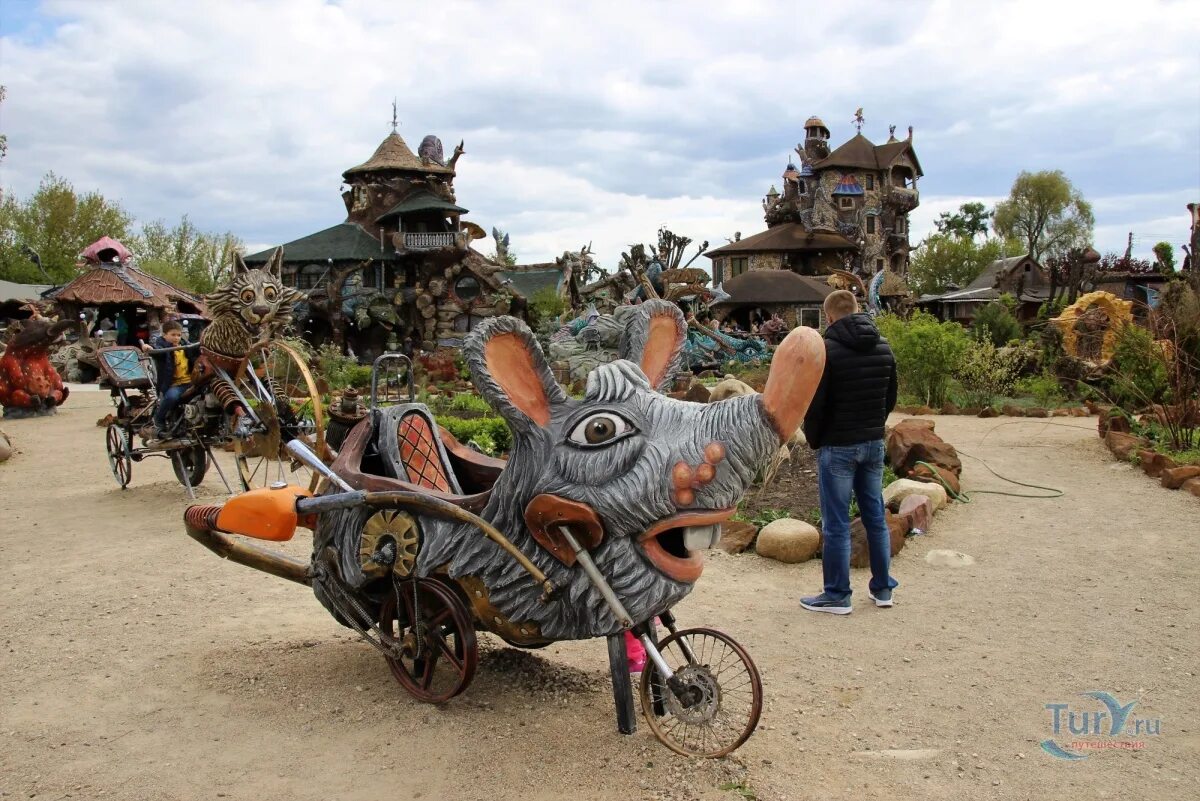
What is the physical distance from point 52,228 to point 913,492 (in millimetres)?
44879

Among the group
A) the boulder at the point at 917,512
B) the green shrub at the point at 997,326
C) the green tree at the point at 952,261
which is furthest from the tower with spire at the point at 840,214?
the boulder at the point at 917,512

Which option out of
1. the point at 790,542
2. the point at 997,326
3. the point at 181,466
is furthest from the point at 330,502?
the point at 997,326

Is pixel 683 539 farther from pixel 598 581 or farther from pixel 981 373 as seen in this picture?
pixel 981 373

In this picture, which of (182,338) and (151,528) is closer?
(151,528)

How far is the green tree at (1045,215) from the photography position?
4662 cm

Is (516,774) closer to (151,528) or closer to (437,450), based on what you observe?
(437,450)

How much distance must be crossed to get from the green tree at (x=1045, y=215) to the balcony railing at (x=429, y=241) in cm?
3233

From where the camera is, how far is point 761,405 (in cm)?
289

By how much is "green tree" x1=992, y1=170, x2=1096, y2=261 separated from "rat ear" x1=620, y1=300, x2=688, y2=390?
48127 millimetres

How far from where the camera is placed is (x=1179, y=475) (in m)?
7.45

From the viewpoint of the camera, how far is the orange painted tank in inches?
136

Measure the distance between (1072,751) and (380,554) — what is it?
8.80 feet

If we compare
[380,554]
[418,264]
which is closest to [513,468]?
[380,554]

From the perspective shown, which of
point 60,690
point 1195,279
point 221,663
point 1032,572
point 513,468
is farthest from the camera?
point 1195,279
